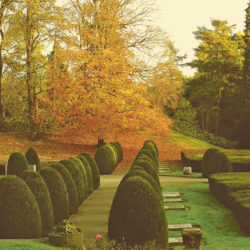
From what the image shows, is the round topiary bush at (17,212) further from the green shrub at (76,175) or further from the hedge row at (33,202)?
the green shrub at (76,175)

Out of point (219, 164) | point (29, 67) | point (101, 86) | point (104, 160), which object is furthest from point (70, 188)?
point (29, 67)

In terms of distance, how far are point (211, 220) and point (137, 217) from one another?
381 cm

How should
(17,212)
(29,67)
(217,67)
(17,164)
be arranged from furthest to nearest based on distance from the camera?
(217,67), (29,67), (17,164), (17,212)

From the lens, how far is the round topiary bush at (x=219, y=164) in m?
18.1

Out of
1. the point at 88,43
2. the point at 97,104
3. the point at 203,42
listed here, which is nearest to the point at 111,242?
the point at 97,104

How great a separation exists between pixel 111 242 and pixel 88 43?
2220 centimetres

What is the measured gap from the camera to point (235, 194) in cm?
1134

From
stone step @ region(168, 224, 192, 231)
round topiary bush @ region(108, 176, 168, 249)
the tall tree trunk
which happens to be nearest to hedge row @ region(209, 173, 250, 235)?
stone step @ region(168, 224, 192, 231)

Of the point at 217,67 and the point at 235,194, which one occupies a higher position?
the point at 217,67

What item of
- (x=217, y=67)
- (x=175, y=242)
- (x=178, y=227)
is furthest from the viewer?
(x=217, y=67)

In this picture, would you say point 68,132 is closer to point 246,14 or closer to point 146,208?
point 146,208

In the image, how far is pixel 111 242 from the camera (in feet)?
22.6

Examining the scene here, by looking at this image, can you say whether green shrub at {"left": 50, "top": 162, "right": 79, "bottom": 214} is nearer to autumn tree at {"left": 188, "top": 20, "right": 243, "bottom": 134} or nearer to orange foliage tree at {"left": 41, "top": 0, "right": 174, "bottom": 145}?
orange foliage tree at {"left": 41, "top": 0, "right": 174, "bottom": 145}

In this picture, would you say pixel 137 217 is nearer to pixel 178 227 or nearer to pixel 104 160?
pixel 178 227
